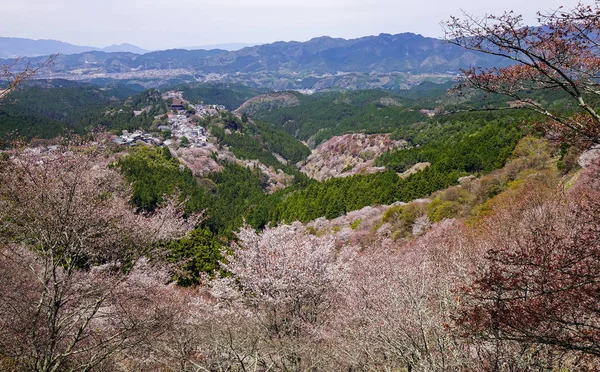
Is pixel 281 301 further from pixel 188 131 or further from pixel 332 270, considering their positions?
pixel 188 131

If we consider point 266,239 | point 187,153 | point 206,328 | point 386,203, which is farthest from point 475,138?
point 187,153

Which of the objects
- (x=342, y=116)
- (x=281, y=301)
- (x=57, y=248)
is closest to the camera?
(x=57, y=248)

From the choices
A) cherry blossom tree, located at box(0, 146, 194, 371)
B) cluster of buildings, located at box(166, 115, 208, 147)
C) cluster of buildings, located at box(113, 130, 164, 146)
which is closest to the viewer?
cherry blossom tree, located at box(0, 146, 194, 371)

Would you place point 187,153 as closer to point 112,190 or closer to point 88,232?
point 112,190

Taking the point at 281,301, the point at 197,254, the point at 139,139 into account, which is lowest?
the point at 197,254

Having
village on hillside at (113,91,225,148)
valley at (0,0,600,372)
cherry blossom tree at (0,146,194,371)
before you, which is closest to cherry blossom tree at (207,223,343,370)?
valley at (0,0,600,372)

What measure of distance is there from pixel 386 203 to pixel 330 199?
785 cm

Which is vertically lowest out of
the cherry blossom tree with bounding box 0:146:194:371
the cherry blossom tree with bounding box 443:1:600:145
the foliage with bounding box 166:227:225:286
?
the foliage with bounding box 166:227:225:286

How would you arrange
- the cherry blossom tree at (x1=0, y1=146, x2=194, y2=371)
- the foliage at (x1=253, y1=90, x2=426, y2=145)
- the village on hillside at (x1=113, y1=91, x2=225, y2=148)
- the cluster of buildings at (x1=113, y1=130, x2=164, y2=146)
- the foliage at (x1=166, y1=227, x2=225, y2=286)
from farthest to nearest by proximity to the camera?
the foliage at (x1=253, y1=90, x2=426, y2=145) → the village on hillside at (x1=113, y1=91, x2=225, y2=148) → the cluster of buildings at (x1=113, y1=130, x2=164, y2=146) → the foliage at (x1=166, y1=227, x2=225, y2=286) → the cherry blossom tree at (x1=0, y1=146, x2=194, y2=371)

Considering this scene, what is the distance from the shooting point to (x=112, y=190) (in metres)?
12.1

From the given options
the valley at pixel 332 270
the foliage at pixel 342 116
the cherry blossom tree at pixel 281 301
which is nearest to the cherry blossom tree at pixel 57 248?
the valley at pixel 332 270

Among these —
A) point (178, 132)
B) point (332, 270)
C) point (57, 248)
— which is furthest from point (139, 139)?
point (57, 248)

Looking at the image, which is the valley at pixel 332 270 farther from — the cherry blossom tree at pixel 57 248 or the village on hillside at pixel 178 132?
the village on hillside at pixel 178 132

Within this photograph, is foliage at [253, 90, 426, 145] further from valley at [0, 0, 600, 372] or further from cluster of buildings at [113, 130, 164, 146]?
Answer: valley at [0, 0, 600, 372]
